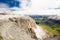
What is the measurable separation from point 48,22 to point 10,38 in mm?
783

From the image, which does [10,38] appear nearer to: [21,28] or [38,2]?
[21,28]

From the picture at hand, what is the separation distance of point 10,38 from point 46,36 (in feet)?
2.19

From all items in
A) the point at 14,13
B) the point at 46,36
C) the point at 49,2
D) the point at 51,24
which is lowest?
the point at 46,36

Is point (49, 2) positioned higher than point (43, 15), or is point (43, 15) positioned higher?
point (49, 2)

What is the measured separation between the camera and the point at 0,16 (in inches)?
118

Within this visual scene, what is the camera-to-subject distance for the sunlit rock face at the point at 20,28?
2.93m

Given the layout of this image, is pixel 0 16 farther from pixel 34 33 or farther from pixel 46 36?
pixel 46 36

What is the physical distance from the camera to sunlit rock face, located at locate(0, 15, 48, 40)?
9.60 feet

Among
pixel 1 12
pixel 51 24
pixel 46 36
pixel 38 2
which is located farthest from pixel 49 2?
pixel 1 12

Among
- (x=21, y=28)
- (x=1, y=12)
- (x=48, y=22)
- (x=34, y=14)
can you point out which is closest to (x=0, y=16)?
(x=1, y=12)

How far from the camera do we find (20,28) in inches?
119

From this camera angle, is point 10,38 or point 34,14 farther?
point 34,14

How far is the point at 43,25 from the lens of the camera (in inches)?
123

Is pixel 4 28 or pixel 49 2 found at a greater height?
pixel 49 2
